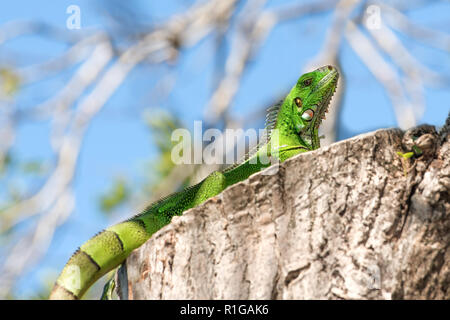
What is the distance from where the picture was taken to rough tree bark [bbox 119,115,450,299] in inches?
123

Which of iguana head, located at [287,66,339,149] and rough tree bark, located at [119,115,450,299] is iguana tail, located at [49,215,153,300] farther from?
iguana head, located at [287,66,339,149]

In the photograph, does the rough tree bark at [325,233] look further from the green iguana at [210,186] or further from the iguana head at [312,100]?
the iguana head at [312,100]

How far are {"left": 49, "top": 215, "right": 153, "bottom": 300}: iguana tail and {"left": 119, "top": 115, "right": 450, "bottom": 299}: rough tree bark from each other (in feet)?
0.80

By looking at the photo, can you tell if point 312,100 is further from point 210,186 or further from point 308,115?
point 210,186

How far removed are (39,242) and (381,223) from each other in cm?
466

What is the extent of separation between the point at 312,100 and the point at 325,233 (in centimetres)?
265

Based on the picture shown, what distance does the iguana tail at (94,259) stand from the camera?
359 cm

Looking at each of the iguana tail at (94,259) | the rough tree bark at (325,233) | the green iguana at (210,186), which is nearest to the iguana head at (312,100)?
the green iguana at (210,186)

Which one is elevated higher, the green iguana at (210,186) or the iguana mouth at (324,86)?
the iguana mouth at (324,86)

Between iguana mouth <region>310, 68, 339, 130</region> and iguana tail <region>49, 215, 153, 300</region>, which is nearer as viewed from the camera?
iguana tail <region>49, 215, 153, 300</region>

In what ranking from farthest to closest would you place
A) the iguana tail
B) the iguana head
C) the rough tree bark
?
1. the iguana head
2. the iguana tail
3. the rough tree bark

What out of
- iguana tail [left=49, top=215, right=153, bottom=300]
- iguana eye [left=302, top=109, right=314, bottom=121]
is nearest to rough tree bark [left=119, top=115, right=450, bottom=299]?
iguana tail [left=49, top=215, right=153, bottom=300]

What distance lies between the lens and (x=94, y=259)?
12.0ft

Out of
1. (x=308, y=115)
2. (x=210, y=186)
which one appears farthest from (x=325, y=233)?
(x=308, y=115)
